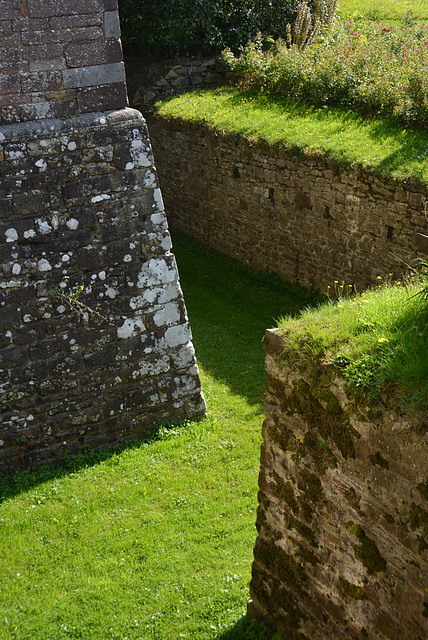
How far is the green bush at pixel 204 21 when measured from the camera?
46.3ft

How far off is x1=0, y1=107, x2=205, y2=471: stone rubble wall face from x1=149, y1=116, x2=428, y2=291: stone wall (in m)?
3.30

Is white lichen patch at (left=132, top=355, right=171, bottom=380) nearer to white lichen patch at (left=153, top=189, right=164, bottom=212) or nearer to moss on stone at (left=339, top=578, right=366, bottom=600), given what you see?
white lichen patch at (left=153, top=189, right=164, bottom=212)

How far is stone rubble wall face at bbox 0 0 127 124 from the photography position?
17.7ft

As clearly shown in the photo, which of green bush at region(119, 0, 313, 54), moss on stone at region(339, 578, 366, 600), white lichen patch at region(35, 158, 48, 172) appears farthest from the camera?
green bush at region(119, 0, 313, 54)

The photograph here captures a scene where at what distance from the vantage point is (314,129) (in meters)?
9.72

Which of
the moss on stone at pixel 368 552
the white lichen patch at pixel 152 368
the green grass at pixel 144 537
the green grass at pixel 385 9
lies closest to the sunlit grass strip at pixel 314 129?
the green grass at pixel 144 537

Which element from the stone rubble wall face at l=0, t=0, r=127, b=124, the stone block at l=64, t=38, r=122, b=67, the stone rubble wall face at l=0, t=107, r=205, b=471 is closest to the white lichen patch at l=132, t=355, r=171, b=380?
the stone rubble wall face at l=0, t=107, r=205, b=471

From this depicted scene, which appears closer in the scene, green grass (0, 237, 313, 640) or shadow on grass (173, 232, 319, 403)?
green grass (0, 237, 313, 640)

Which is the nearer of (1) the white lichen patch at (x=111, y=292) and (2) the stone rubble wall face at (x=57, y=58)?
(2) the stone rubble wall face at (x=57, y=58)

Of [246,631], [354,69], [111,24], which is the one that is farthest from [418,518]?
[354,69]

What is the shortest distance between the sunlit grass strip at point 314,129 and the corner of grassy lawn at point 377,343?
4411mm

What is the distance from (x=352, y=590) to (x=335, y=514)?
1.36 feet

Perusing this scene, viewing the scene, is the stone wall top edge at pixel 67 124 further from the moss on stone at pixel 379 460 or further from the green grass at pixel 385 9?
the green grass at pixel 385 9

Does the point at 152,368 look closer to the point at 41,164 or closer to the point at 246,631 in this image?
the point at 41,164
